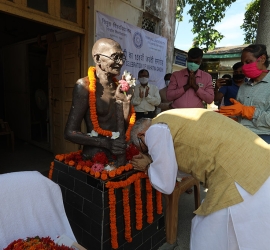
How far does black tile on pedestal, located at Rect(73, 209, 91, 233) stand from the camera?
5.85 feet

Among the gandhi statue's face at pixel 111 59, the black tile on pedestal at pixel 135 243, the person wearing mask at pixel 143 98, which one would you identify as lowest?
the black tile on pedestal at pixel 135 243

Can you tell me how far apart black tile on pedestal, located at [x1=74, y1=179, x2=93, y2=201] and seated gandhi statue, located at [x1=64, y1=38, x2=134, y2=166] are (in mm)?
244

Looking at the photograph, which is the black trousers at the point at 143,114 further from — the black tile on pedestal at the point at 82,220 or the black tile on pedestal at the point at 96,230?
the black tile on pedestal at the point at 96,230

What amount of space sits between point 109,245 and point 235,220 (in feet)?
3.28

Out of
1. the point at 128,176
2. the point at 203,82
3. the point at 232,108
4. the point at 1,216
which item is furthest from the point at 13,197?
the point at 203,82

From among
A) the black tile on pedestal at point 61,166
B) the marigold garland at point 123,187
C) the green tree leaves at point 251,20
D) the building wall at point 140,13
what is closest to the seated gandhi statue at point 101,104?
the marigold garland at point 123,187

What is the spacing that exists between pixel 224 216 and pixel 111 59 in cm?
134

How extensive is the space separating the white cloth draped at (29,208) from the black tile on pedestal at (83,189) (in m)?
0.25

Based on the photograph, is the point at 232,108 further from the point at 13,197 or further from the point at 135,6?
the point at 135,6

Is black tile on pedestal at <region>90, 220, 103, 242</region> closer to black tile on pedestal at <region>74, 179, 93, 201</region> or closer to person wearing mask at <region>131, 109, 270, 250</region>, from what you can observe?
black tile on pedestal at <region>74, 179, 93, 201</region>

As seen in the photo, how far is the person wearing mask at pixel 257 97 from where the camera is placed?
202 centimetres

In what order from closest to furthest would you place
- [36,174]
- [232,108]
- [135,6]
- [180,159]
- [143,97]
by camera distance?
[180,159] < [36,174] < [232,108] < [143,97] < [135,6]

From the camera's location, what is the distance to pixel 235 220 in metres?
1.22

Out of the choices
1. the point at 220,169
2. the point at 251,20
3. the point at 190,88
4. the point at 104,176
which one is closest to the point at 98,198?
the point at 104,176
